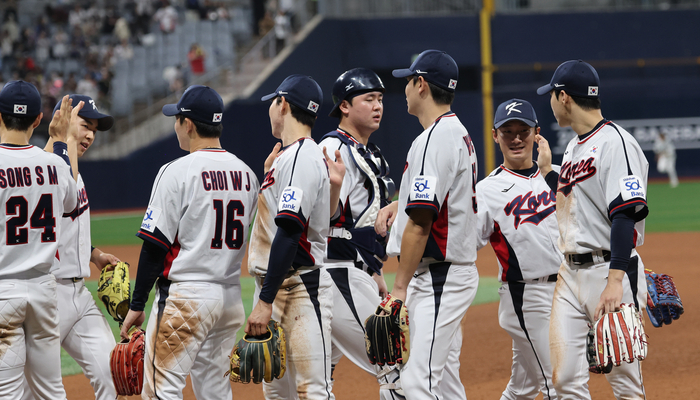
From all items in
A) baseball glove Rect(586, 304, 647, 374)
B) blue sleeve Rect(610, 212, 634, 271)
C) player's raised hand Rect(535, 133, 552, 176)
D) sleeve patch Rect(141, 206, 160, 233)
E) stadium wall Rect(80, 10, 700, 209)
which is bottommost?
baseball glove Rect(586, 304, 647, 374)

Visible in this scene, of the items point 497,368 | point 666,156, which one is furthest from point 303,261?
point 666,156

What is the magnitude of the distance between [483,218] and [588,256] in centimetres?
98

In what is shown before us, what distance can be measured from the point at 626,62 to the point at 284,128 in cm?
2673

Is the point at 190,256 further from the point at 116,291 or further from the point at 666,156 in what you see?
the point at 666,156

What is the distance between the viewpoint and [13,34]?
26.9 metres

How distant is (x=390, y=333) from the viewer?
3.71 meters

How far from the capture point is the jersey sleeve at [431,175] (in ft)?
12.3

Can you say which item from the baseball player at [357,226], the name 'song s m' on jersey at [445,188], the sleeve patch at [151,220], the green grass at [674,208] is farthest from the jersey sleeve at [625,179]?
the green grass at [674,208]

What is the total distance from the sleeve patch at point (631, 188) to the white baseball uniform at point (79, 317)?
319cm

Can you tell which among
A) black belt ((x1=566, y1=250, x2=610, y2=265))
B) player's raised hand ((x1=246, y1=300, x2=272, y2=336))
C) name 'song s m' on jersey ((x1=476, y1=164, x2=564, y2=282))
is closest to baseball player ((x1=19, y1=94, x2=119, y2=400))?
player's raised hand ((x1=246, y1=300, x2=272, y2=336))

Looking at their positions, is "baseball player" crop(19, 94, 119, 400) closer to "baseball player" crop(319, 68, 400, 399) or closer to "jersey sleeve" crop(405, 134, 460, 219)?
"baseball player" crop(319, 68, 400, 399)

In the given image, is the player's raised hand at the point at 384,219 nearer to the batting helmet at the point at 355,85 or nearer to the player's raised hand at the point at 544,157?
the batting helmet at the point at 355,85

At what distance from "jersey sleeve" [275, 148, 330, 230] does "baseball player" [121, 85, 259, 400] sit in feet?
1.17

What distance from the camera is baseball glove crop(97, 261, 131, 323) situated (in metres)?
4.97
